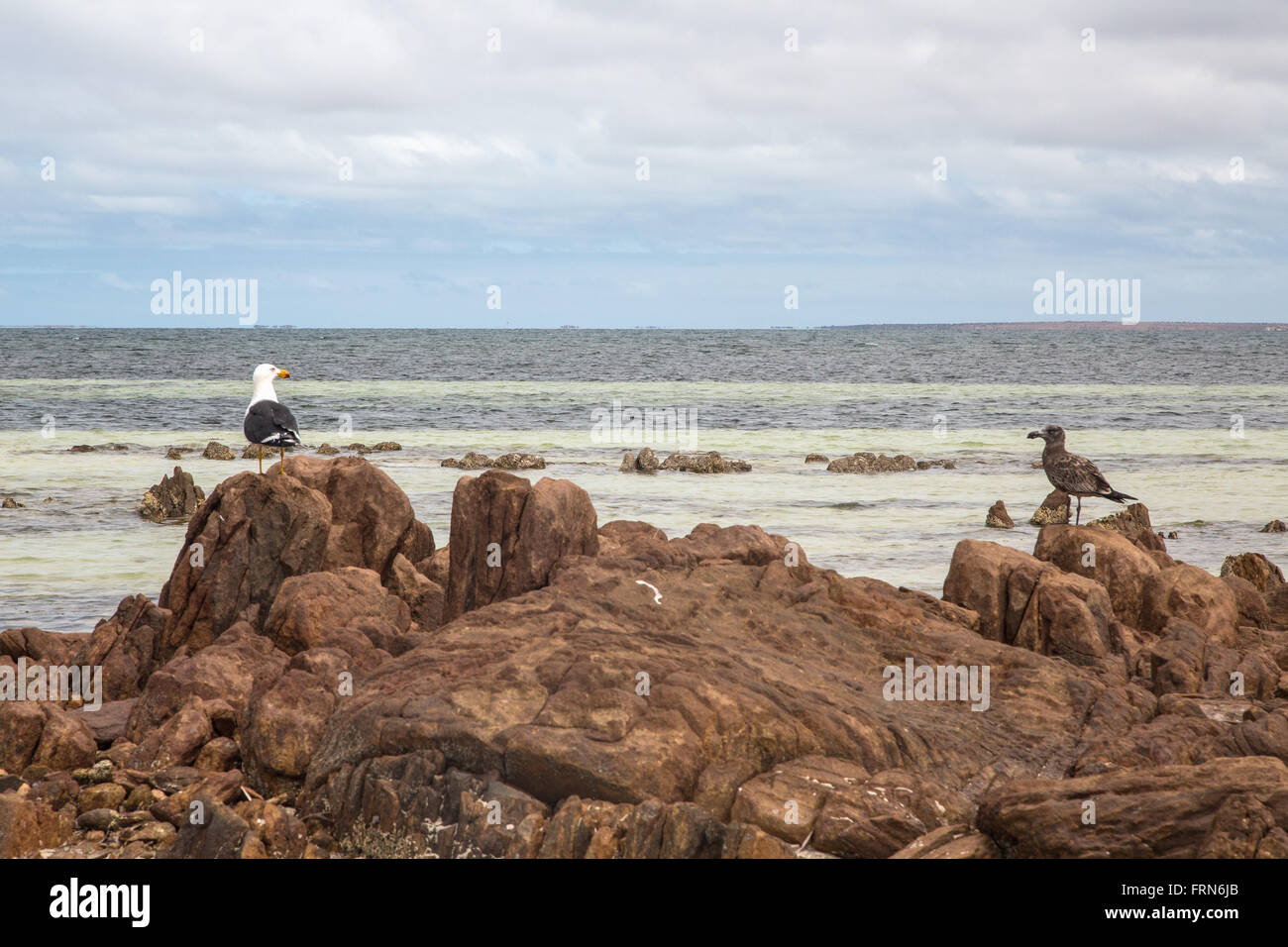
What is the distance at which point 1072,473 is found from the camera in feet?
45.3

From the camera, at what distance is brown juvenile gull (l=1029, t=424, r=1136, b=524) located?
13634 mm

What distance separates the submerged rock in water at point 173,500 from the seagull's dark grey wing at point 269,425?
671 centimetres

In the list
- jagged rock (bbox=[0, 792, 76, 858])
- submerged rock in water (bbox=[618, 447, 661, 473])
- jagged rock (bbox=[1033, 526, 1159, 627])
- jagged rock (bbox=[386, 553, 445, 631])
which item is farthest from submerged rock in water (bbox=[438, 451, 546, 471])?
jagged rock (bbox=[0, 792, 76, 858])

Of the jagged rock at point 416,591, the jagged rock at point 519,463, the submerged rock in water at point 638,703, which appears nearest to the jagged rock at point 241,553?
the submerged rock in water at point 638,703

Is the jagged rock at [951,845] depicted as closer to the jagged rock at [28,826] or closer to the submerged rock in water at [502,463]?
the jagged rock at [28,826]

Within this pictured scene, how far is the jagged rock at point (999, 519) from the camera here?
1947 cm

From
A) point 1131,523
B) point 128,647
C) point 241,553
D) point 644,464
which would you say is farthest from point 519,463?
point 128,647

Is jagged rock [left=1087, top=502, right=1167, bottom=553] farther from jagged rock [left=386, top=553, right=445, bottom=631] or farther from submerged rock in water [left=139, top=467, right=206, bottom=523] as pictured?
submerged rock in water [left=139, top=467, right=206, bottom=523]

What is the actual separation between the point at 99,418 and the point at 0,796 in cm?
3911

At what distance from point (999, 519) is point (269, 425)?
40.9ft

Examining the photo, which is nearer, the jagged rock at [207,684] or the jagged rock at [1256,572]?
the jagged rock at [207,684]

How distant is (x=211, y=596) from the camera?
1090 cm

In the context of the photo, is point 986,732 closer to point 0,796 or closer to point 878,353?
point 0,796

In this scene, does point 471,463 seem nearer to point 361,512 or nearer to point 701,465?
point 701,465
